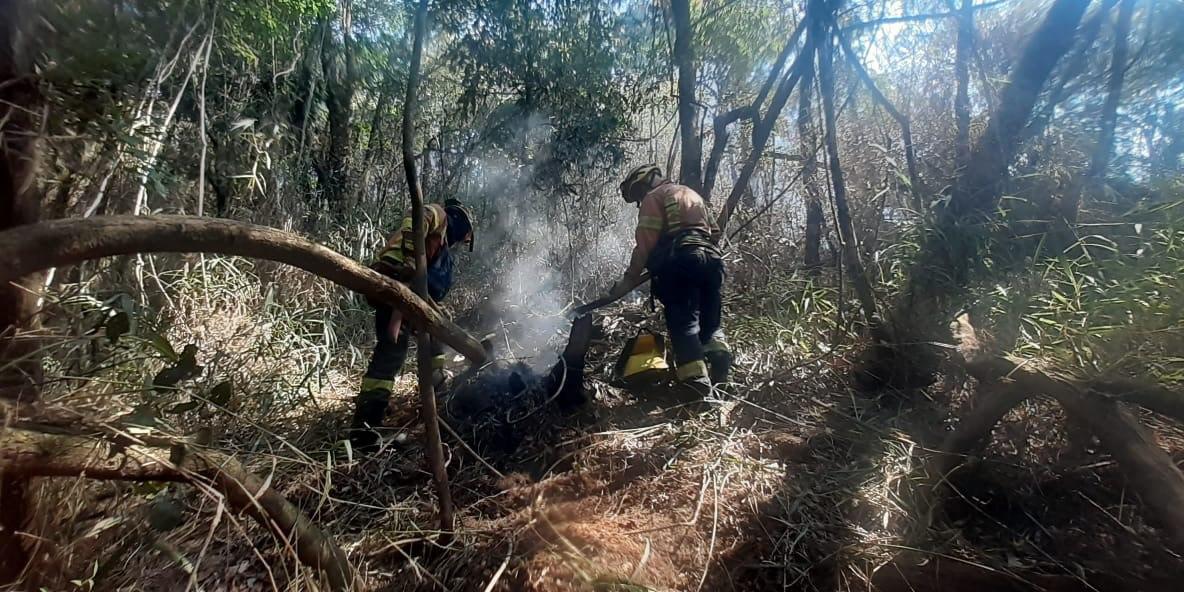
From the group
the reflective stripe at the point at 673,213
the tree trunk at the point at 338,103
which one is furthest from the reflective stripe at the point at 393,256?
the tree trunk at the point at 338,103

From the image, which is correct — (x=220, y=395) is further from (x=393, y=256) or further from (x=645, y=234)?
(x=645, y=234)

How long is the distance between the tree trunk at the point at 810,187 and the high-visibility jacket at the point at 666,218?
1.18 meters

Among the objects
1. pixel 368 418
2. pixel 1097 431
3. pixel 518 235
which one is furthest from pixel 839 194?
pixel 518 235

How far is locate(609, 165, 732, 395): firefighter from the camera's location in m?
3.47

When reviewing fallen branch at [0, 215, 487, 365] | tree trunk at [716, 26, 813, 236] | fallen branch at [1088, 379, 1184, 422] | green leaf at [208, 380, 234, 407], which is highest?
tree trunk at [716, 26, 813, 236]

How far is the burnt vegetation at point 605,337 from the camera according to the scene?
1434 millimetres

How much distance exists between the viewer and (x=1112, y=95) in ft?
10.7

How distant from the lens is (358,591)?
1572 millimetres

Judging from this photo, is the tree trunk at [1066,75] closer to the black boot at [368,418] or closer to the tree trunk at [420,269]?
the tree trunk at [420,269]

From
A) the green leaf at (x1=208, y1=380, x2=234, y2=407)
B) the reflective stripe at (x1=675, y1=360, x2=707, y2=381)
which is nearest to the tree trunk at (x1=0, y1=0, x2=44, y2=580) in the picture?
the green leaf at (x1=208, y1=380, x2=234, y2=407)

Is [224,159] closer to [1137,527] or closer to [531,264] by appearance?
[531,264]

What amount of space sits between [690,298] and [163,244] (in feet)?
9.61

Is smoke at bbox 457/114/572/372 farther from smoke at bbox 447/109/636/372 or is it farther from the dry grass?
the dry grass

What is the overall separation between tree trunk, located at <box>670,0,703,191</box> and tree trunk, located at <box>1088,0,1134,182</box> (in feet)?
8.57
